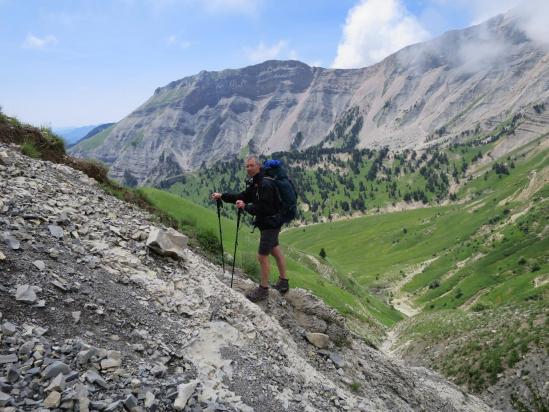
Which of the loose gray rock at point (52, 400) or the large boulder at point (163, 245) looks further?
the large boulder at point (163, 245)

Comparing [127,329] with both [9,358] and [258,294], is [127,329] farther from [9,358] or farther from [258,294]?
[258,294]

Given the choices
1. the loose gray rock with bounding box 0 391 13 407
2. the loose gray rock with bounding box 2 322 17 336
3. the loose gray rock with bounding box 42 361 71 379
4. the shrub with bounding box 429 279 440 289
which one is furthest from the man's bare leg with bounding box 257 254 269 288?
the shrub with bounding box 429 279 440 289

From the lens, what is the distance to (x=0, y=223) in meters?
11.8

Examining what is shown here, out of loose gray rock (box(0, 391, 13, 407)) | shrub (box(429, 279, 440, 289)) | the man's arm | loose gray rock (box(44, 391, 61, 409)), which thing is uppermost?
the man's arm

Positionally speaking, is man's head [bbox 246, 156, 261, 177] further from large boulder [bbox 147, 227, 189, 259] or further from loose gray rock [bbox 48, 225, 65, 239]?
loose gray rock [bbox 48, 225, 65, 239]

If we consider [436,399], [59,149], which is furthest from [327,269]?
[59,149]

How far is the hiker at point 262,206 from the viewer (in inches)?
611

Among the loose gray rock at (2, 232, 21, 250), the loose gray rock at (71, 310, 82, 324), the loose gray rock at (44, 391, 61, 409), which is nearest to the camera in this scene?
the loose gray rock at (44, 391, 61, 409)

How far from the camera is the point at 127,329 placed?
1084 cm

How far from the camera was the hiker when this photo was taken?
50.9 feet

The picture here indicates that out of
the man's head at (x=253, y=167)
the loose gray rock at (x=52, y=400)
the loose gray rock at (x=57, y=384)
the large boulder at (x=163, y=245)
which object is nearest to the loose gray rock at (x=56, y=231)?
the large boulder at (x=163, y=245)

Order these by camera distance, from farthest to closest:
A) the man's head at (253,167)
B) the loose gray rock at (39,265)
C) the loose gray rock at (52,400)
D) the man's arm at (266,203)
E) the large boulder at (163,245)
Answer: the man's head at (253,167) < the man's arm at (266,203) < the large boulder at (163,245) < the loose gray rock at (39,265) < the loose gray rock at (52,400)

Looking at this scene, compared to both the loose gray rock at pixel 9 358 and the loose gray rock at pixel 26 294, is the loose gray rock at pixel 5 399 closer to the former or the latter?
the loose gray rock at pixel 9 358

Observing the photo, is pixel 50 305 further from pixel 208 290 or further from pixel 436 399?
pixel 436 399
